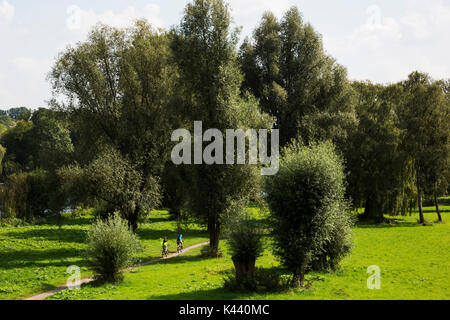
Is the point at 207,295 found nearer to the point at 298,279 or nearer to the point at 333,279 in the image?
the point at 298,279

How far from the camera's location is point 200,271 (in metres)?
29.0

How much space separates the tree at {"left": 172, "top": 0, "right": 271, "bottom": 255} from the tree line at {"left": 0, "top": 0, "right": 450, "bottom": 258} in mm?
98

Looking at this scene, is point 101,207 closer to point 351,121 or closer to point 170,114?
point 170,114

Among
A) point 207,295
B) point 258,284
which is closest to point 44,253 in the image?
point 207,295

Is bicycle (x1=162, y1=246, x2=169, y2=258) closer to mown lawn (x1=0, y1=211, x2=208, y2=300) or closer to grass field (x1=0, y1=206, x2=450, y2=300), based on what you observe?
mown lawn (x1=0, y1=211, x2=208, y2=300)

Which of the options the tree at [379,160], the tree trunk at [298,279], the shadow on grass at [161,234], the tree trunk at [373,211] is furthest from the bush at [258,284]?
the tree trunk at [373,211]

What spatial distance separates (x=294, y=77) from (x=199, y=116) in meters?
17.5

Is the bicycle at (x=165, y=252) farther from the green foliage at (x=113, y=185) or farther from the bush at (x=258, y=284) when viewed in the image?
the bush at (x=258, y=284)

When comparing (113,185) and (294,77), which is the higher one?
(294,77)

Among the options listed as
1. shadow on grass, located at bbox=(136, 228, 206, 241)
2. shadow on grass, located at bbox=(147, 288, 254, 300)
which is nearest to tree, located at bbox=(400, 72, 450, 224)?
shadow on grass, located at bbox=(136, 228, 206, 241)

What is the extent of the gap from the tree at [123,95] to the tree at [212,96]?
3.82m

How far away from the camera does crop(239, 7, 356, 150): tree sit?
47.6 m
